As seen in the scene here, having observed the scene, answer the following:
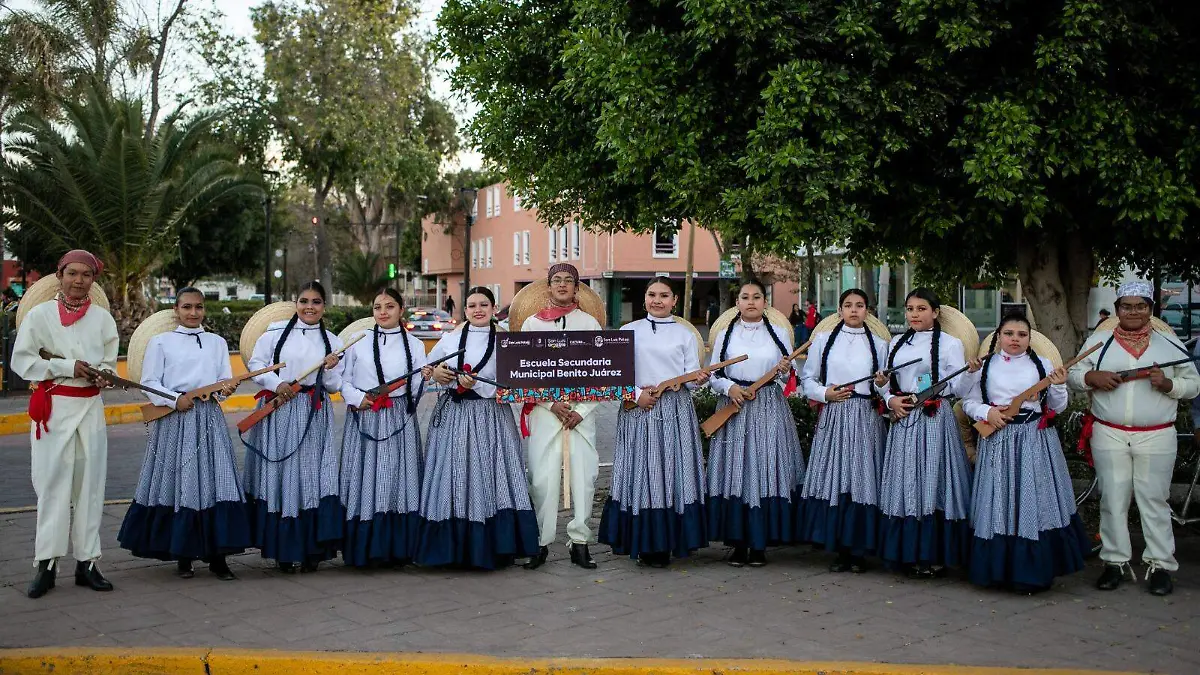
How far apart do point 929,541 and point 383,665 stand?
3447 millimetres

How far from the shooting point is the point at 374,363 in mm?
7176

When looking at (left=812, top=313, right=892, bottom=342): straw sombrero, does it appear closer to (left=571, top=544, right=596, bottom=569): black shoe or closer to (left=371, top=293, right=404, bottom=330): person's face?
(left=571, top=544, right=596, bottom=569): black shoe

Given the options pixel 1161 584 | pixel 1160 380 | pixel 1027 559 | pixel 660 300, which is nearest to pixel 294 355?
pixel 660 300

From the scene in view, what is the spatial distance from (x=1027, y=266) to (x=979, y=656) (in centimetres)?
573

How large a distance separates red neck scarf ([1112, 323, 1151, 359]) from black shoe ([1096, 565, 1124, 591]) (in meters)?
1.28

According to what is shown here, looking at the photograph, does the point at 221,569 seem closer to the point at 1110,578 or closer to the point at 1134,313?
the point at 1110,578

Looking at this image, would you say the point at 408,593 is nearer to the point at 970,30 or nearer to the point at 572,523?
the point at 572,523

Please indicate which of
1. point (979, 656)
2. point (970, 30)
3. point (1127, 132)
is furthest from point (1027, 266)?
point (979, 656)

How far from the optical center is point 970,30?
7.38m

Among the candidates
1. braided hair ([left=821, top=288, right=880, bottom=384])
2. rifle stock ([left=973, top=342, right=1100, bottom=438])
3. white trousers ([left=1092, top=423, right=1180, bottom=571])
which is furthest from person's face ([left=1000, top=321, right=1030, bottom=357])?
braided hair ([left=821, top=288, right=880, bottom=384])

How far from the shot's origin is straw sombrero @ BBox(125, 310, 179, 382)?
6957 mm

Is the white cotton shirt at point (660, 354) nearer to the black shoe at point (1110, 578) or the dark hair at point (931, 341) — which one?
the dark hair at point (931, 341)

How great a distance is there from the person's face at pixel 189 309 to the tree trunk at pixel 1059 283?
7001 mm

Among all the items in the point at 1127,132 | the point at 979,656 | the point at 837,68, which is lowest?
the point at 979,656
